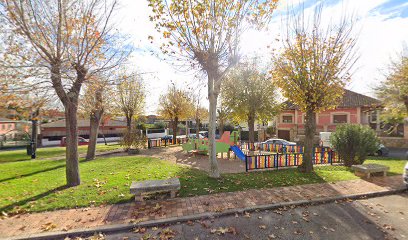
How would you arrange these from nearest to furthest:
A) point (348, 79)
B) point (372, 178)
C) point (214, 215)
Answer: point (214, 215) → point (372, 178) → point (348, 79)

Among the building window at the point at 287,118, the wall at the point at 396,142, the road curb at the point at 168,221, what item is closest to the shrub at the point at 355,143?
the road curb at the point at 168,221

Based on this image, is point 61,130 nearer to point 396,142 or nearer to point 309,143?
point 309,143

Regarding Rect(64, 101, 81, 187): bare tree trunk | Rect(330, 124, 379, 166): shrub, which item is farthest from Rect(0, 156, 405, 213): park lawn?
Rect(330, 124, 379, 166): shrub

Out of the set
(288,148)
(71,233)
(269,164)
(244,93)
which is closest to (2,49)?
(71,233)

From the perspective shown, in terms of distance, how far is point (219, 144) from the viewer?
1405 centimetres

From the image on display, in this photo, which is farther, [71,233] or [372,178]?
[372,178]

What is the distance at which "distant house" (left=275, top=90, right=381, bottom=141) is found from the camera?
85.3ft

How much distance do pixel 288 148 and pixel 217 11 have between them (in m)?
13.7

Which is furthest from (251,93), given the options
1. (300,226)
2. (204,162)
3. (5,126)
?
Answer: (5,126)

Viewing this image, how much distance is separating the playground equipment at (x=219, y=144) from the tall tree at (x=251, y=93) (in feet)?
7.68

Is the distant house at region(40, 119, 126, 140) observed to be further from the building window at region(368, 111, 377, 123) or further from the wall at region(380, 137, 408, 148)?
the building window at region(368, 111, 377, 123)

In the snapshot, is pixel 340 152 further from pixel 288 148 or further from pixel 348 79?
pixel 288 148

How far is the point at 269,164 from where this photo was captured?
32.8 feet

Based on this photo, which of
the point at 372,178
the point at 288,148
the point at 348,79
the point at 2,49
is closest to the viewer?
the point at 2,49
